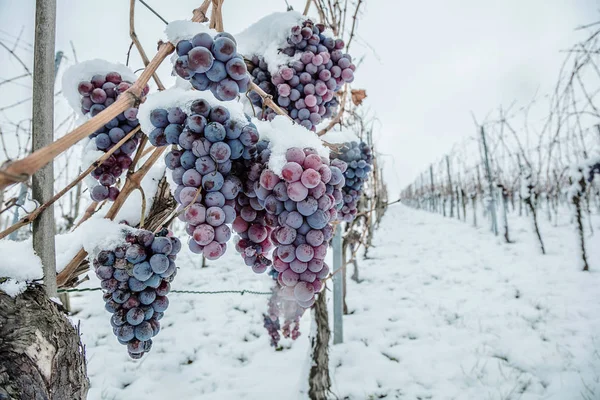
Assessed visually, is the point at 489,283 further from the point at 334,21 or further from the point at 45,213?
the point at 45,213

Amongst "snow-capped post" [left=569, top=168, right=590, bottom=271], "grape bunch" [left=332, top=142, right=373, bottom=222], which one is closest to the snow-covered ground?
"snow-capped post" [left=569, top=168, right=590, bottom=271]

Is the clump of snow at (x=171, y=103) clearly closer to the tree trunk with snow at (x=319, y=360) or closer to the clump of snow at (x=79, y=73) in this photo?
the clump of snow at (x=79, y=73)

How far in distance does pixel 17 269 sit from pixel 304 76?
821 mm

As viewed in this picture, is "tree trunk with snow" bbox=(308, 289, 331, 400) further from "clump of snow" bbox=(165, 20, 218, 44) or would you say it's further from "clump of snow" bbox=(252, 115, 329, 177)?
"clump of snow" bbox=(165, 20, 218, 44)

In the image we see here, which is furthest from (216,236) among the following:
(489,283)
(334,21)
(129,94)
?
(489,283)

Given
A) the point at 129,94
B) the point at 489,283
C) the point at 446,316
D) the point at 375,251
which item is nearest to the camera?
the point at 129,94

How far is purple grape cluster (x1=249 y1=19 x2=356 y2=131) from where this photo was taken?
1.01m

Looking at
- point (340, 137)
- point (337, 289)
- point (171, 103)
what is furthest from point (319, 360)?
point (171, 103)

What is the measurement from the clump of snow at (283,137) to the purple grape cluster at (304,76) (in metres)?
0.34

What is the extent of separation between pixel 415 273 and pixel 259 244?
17.6ft

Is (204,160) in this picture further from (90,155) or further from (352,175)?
(352,175)

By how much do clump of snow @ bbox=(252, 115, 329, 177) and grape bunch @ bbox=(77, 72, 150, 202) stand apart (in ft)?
1.03

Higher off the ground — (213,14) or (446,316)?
(213,14)

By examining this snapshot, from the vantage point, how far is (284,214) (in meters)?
0.60
